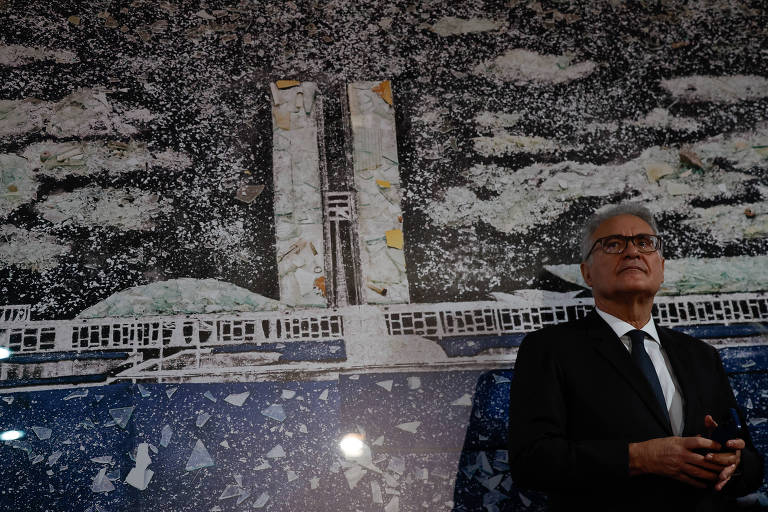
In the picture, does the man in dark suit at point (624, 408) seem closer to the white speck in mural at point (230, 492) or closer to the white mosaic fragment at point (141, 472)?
the white speck in mural at point (230, 492)

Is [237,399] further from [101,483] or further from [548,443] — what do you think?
[548,443]

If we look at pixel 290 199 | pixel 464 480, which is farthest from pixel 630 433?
pixel 290 199

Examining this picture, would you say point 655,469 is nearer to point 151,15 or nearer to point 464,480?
point 464,480

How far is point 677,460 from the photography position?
4.72 ft

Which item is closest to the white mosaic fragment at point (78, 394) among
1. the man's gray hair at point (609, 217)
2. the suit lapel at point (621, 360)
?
the suit lapel at point (621, 360)

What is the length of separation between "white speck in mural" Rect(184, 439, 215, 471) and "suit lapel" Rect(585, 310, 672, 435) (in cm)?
139

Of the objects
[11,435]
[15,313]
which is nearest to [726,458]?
[11,435]

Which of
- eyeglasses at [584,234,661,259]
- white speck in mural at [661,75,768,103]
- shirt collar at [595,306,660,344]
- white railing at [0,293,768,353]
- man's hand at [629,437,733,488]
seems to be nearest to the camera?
man's hand at [629,437,733,488]

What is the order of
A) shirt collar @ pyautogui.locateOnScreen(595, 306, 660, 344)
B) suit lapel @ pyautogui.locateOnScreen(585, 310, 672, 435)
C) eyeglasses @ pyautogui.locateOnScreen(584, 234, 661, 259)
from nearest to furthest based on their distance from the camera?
suit lapel @ pyautogui.locateOnScreen(585, 310, 672, 435) < shirt collar @ pyautogui.locateOnScreen(595, 306, 660, 344) < eyeglasses @ pyautogui.locateOnScreen(584, 234, 661, 259)

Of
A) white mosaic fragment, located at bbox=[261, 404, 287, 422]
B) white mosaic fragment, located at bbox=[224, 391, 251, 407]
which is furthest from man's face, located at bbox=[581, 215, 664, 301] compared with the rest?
white mosaic fragment, located at bbox=[224, 391, 251, 407]

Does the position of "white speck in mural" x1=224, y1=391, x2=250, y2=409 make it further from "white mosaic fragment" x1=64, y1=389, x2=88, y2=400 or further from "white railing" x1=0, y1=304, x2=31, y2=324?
"white railing" x1=0, y1=304, x2=31, y2=324

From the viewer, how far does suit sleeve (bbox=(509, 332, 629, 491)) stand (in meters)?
1.46

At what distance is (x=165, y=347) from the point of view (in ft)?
6.63

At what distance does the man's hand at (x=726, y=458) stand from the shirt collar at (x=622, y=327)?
1.17ft
